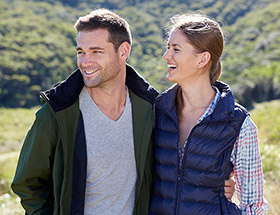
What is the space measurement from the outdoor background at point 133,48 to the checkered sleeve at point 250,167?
1493 inches

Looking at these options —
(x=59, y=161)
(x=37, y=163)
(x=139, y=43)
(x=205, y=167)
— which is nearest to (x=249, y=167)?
(x=205, y=167)

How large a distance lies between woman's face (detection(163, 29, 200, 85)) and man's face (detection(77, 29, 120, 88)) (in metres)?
0.40

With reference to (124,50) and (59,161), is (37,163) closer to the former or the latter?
(59,161)

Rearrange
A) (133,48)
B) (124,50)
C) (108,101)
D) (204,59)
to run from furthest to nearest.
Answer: (133,48)
(124,50)
(108,101)
(204,59)

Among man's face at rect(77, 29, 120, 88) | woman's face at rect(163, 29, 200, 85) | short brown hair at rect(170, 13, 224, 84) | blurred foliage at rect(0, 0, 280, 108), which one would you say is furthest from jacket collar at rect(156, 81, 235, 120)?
blurred foliage at rect(0, 0, 280, 108)

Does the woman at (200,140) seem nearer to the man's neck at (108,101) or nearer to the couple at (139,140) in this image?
the couple at (139,140)

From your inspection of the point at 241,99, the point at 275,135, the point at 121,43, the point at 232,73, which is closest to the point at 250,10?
the point at 232,73

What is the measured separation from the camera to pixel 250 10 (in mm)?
84500

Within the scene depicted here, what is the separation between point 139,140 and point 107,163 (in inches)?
10.6

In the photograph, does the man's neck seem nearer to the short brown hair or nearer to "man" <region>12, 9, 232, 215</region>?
"man" <region>12, 9, 232, 215</region>

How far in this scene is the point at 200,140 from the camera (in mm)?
2424

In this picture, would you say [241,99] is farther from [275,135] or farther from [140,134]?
[140,134]

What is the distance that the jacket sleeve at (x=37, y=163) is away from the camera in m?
2.33

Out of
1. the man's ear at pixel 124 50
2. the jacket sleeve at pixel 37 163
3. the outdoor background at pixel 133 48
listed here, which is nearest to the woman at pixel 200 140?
the man's ear at pixel 124 50
